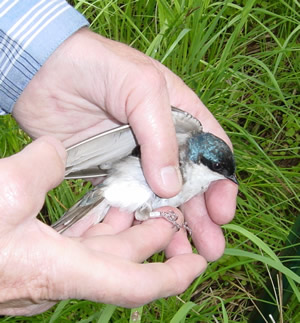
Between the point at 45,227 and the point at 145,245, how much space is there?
38 centimetres

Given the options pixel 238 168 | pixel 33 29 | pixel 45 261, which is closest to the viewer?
pixel 45 261

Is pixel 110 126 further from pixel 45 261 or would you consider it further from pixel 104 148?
pixel 45 261

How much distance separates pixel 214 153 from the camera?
229 cm

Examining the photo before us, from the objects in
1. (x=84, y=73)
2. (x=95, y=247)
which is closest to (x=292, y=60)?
(x=84, y=73)

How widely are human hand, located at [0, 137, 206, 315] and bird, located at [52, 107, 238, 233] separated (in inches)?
21.6

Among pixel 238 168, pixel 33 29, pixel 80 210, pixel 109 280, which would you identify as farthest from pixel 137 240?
pixel 238 168

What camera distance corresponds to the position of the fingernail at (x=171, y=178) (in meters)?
1.99

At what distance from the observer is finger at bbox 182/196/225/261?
2.20 metres

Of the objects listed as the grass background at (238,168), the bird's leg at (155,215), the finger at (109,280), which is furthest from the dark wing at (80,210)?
the finger at (109,280)

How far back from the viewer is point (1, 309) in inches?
65.6

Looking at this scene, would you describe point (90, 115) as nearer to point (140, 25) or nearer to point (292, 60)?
point (140, 25)

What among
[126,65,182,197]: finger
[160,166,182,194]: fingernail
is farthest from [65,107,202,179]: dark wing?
[160,166,182,194]: fingernail

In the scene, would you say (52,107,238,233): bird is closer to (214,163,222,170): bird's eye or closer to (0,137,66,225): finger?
(214,163,222,170): bird's eye

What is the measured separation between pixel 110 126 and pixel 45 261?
941mm
